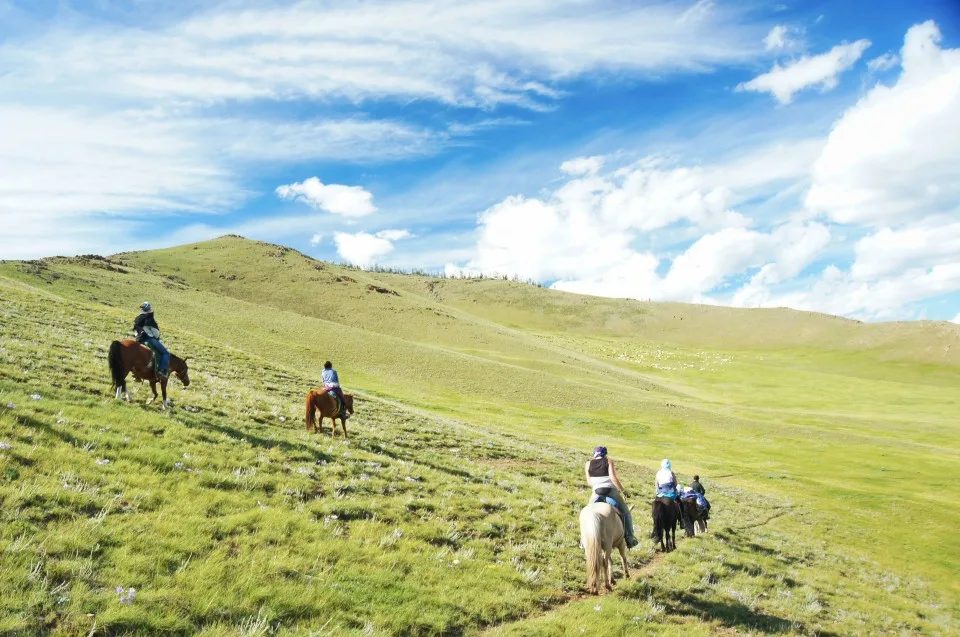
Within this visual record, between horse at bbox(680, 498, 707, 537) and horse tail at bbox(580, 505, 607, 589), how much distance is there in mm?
9407

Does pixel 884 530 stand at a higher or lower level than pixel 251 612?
lower

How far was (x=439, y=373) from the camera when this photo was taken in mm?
78312

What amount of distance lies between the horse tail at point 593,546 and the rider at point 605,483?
0.92m

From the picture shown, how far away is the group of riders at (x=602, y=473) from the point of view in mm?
13648

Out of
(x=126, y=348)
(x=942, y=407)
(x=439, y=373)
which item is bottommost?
(x=942, y=407)

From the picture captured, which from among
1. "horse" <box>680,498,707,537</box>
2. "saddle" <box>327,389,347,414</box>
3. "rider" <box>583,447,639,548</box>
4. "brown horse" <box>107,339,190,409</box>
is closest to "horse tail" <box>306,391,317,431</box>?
"saddle" <box>327,389,347,414</box>

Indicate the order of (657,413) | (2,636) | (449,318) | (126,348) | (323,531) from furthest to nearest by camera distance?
(449,318)
(657,413)
(126,348)
(323,531)
(2,636)

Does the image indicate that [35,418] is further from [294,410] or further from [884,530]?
[884,530]

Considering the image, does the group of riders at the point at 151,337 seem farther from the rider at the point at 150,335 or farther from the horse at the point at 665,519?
the horse at the point at 665,519

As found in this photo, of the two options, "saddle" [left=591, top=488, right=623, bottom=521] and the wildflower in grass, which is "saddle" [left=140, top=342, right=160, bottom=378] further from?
"saddle" [left=591, top=488, right=623, bottom=521]

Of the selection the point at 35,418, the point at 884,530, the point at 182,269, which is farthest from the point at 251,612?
the point at 182,269

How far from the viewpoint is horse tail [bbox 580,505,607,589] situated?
12.5 metres

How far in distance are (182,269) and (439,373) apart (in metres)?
107

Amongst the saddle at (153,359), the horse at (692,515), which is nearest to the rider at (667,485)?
the horse at (692,515)
